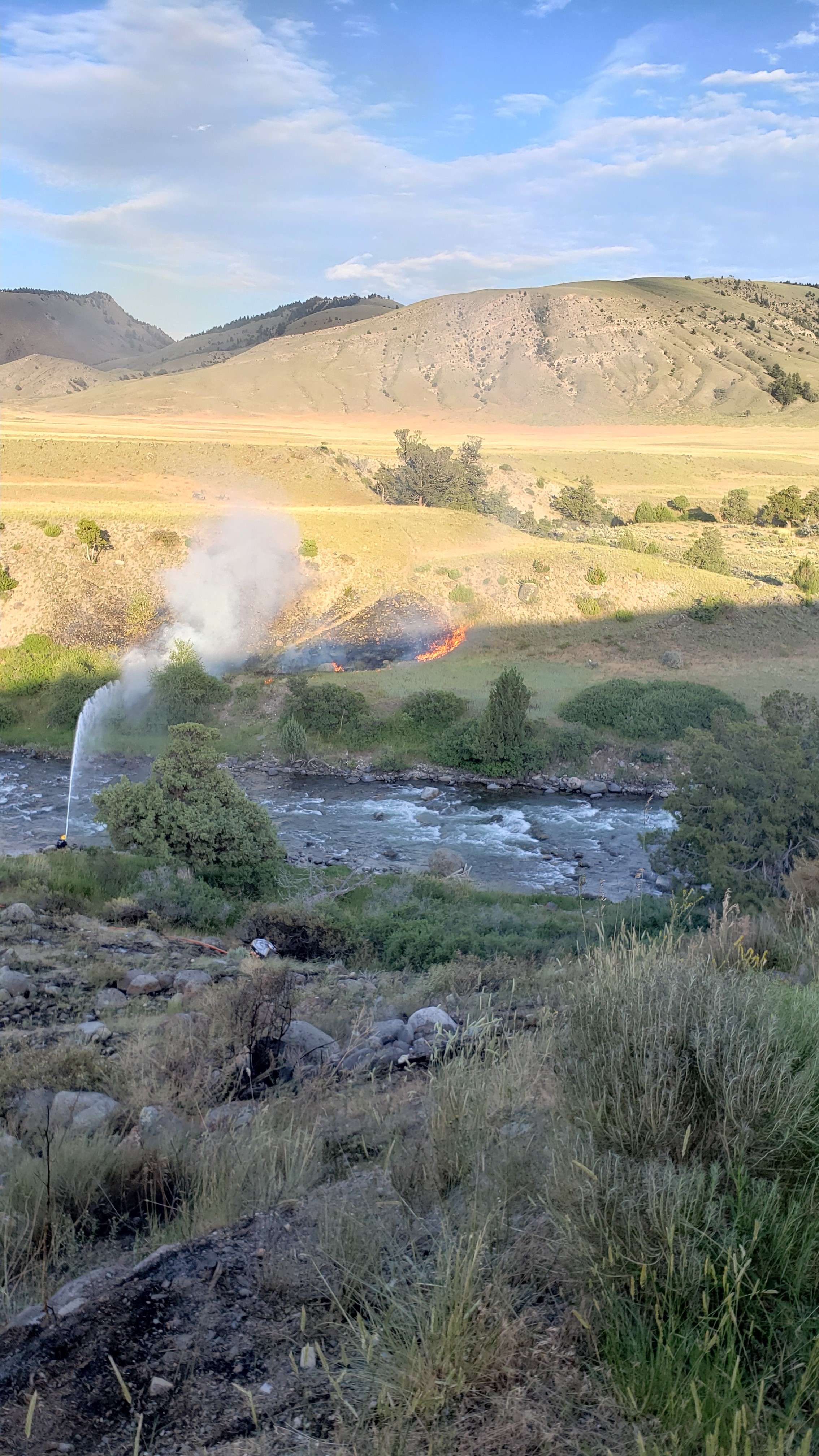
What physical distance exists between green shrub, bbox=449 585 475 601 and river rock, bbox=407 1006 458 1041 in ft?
105

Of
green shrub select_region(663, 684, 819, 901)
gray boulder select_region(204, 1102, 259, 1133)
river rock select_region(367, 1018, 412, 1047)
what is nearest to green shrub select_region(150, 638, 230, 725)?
green shrub select_region(663, 684, 819, 901)

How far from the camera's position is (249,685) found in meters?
31.7

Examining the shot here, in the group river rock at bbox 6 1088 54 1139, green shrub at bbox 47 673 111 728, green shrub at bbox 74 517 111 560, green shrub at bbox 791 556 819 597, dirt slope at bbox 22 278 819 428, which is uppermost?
dirt slope at bbox 22 278 819 428

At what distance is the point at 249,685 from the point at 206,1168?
28.7 m

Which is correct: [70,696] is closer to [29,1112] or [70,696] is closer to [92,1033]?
[92,1033]

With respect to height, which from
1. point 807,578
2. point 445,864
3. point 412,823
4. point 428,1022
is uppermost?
point 807,578

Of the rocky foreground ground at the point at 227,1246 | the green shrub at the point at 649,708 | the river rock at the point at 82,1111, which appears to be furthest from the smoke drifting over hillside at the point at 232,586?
the river rock at the point at 82,1111

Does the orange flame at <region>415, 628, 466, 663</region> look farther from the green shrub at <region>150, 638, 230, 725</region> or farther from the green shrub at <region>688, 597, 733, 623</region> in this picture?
the green shrub at <region>688, 597, 733, 623</region>

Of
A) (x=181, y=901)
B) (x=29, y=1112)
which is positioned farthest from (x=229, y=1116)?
(x=181, y=901)

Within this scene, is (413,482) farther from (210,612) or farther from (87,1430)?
(87,1430)

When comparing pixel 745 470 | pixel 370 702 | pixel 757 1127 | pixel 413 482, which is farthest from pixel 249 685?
pixel 745 470

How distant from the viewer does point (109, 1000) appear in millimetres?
7906

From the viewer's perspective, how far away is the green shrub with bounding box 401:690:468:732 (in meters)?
29.0

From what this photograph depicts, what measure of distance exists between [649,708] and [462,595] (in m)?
11.6
